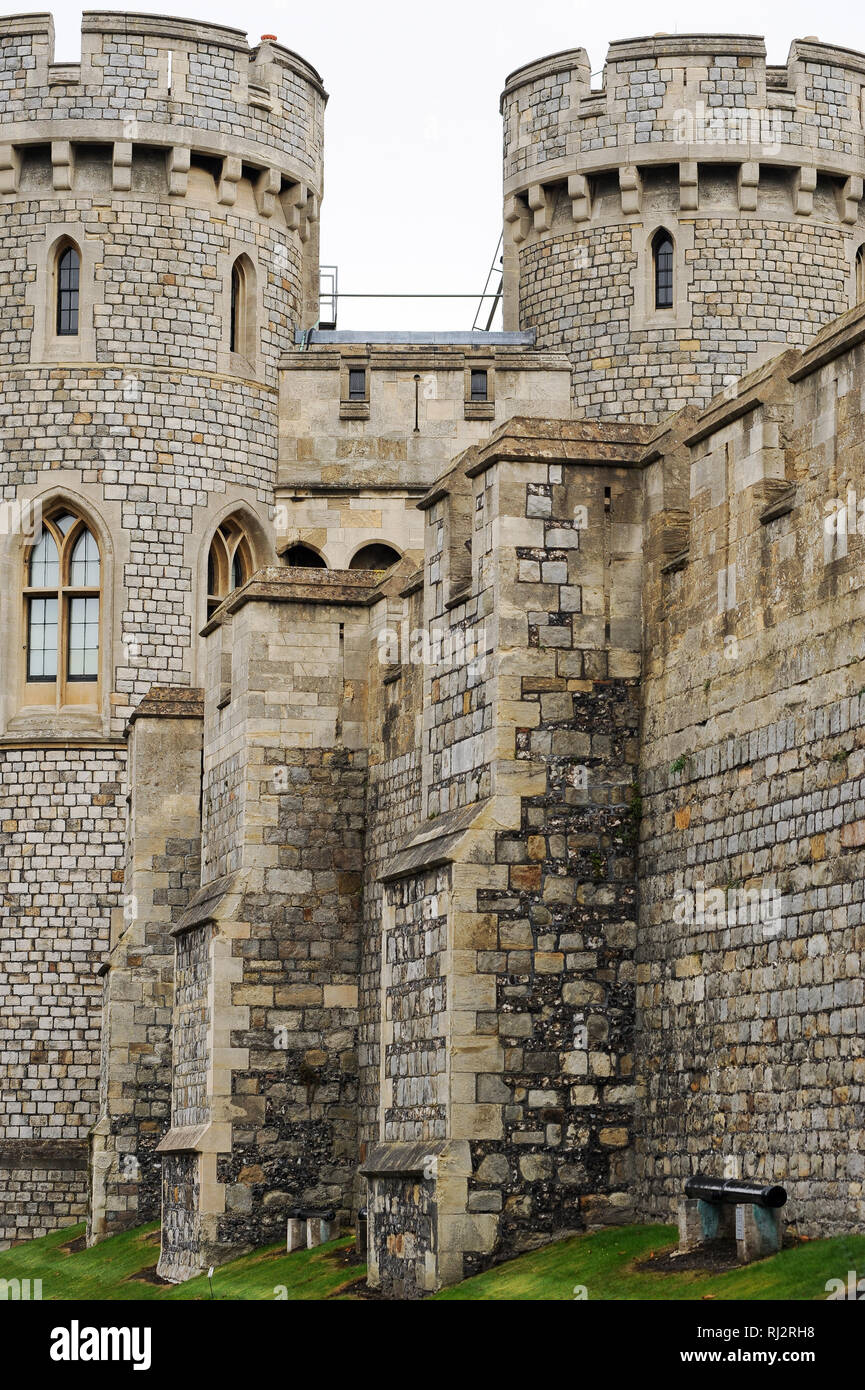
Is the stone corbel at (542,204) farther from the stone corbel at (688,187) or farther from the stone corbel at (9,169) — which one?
the stone corbel at (9,169)

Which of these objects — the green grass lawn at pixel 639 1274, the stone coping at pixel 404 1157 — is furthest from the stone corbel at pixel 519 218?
the green grass lawn at pixel 639 1274

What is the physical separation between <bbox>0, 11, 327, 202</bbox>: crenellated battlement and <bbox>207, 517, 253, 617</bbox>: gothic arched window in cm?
456

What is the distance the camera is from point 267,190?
3869cm

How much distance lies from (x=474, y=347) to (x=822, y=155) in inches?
214

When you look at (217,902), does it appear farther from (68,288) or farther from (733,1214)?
(68,288)

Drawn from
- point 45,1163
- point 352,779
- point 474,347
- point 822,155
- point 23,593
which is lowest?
point 45,1163

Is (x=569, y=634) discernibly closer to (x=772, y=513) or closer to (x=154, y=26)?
(x=772, y=513)

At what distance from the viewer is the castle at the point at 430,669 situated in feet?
61.9

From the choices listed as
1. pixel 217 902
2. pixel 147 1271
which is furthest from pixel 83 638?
pixel 147 1271

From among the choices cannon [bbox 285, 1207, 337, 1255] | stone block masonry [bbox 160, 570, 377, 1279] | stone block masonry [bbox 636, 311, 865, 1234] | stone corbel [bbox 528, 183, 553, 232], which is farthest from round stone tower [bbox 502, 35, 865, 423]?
stone block masonry [bbox 636, 311, 865, 1234]

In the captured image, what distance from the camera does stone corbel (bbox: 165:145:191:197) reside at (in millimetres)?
37625

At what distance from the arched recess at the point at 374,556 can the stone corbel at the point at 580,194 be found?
17.4 ft

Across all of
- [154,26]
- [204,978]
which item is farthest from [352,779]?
[154,26]

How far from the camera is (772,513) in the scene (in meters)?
18.7
